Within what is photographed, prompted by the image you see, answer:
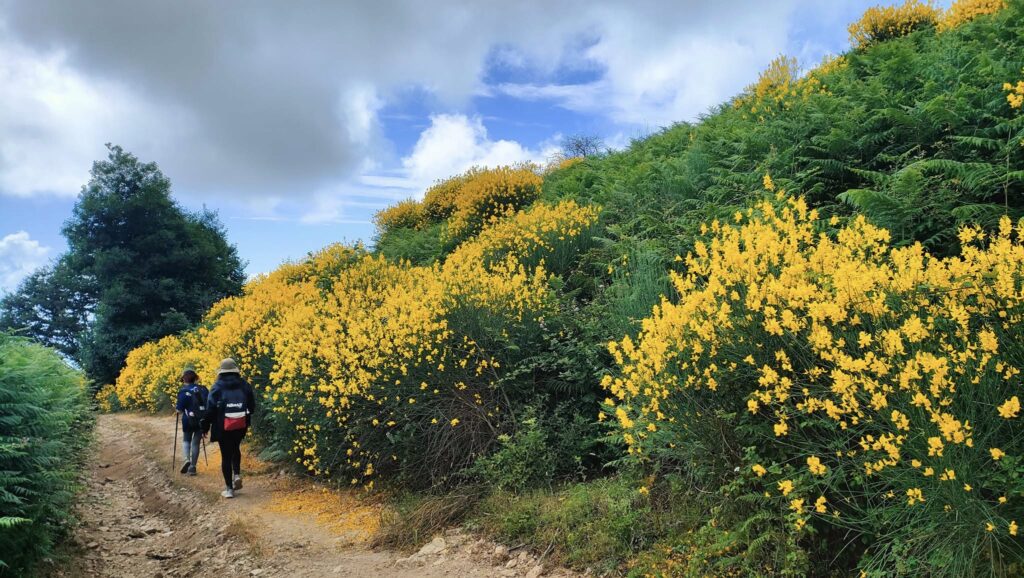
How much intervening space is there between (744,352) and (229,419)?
6.59 metres

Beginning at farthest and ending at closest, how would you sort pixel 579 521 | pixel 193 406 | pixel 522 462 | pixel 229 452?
pixel 193 406 → pixel 229 452 → pixel 522 462 → pixel 579 521

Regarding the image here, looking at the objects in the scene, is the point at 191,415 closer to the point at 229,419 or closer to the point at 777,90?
the point at 229,419

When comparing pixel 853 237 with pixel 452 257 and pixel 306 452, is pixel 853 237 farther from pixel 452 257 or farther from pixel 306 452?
pixel 452 257

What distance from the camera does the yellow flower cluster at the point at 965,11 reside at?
8.88 metres

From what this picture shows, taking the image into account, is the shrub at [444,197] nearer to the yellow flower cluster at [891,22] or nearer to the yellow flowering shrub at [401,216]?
the yellow flowering shrub at [401,216]

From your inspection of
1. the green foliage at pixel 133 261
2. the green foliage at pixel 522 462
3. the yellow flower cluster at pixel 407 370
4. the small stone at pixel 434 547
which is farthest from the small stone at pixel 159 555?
the green foliage at pixel 133 261

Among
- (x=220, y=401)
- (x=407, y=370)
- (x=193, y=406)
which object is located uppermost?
(x=407, y=370)

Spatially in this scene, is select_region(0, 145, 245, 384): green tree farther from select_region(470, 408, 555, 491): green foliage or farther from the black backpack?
select_region(470, 408, 555, 491): green foliage

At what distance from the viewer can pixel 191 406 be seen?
29.7 feet

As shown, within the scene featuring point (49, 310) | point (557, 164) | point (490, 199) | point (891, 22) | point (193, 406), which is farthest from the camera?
point (49, 310)

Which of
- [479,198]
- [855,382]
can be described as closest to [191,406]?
[479,198]

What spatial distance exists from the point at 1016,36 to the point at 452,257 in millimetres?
7376

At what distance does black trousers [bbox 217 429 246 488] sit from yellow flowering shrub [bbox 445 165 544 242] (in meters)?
6.84

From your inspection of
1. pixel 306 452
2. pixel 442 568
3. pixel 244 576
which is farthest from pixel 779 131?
pixel 244 576
